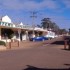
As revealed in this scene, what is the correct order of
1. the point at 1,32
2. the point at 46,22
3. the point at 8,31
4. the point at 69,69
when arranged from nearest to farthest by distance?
the point at 69,69 → the point at 1,32 → the point at 8,31 → the point at 46,22

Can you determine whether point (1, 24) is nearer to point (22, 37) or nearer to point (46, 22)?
point (22, 37)

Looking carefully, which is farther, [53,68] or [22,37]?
[22,37]

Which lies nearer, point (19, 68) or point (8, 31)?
point (19, 68)

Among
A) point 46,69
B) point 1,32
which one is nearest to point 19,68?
point 46,69

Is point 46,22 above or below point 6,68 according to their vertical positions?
above

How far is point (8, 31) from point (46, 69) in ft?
154

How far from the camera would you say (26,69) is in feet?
46.8

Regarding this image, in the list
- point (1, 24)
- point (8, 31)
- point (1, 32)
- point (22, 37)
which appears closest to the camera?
point (1, 24)

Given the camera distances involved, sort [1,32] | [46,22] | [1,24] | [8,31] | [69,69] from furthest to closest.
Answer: [46,22], [8,31], [1,32], [1,24], [69,69]

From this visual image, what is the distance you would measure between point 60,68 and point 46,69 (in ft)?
2.89

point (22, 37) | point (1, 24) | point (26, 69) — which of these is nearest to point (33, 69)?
point (26, 69)

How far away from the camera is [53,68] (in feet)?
48.0

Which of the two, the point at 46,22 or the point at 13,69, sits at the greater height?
the point at 46,22

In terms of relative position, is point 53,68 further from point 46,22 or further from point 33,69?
point 46,22
